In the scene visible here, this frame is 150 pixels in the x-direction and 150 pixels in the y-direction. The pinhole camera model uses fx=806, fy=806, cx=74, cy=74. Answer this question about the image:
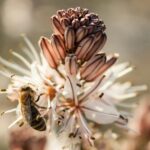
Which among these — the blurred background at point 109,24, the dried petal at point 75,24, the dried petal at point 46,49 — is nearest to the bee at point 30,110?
the dried petal at point 46,49

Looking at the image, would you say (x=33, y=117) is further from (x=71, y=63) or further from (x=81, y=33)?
(x=81, y=33)

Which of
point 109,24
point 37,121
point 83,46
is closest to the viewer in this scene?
point 37,121

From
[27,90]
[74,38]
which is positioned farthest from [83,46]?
[27,90]

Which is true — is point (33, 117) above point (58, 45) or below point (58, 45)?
below

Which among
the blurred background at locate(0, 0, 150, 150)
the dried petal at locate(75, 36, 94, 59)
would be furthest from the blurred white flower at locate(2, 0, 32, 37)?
the dried petal at locate(75, 36, 94, 59)

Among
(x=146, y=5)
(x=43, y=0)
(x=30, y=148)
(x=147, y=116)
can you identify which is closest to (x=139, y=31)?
(x=146, y=5)

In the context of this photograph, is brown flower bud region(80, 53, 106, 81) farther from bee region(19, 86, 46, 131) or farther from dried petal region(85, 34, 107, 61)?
bee region(19, 86, 46, 131)

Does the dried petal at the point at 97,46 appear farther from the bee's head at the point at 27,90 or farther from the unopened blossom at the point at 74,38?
the bee's head at the point at 27,90

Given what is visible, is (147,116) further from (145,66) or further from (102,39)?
(145,66)
